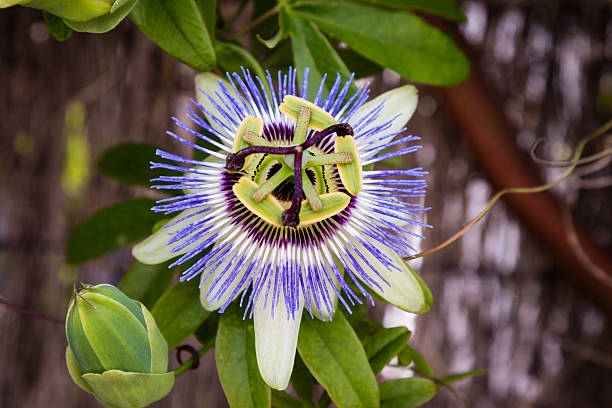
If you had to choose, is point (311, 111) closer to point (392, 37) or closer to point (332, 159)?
point (332, 159)

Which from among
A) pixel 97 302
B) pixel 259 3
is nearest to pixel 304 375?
pixel 97 302

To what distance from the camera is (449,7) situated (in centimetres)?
99

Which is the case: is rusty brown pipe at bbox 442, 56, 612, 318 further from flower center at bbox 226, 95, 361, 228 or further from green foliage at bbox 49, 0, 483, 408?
flower center at bbox 226, 95, 361, 228

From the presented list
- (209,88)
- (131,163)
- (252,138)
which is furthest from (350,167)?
(131,163)

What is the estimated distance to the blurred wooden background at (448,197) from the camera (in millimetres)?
1372

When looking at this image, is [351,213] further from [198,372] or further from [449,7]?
[198,372]

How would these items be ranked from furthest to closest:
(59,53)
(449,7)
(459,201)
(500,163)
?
(459,201) → (500,163) → (59,53) → (449,7)

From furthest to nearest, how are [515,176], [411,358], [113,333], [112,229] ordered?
[515,176], [112,229], [411,358], [113,333]

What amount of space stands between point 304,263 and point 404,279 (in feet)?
0.44

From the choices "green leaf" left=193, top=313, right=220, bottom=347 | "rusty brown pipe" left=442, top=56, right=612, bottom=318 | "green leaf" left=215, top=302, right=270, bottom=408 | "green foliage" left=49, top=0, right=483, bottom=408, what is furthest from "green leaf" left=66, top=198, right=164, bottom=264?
"rusty brown pipe" left=442, top=56, right=612, bottom=318

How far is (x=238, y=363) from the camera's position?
756 mm

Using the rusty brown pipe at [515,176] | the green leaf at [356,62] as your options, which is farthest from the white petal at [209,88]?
the rusty brown pipe at [515,176]

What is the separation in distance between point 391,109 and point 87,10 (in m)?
0.41

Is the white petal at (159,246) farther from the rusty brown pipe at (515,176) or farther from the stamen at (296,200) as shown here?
the rusty brown pipe at (515,176)
